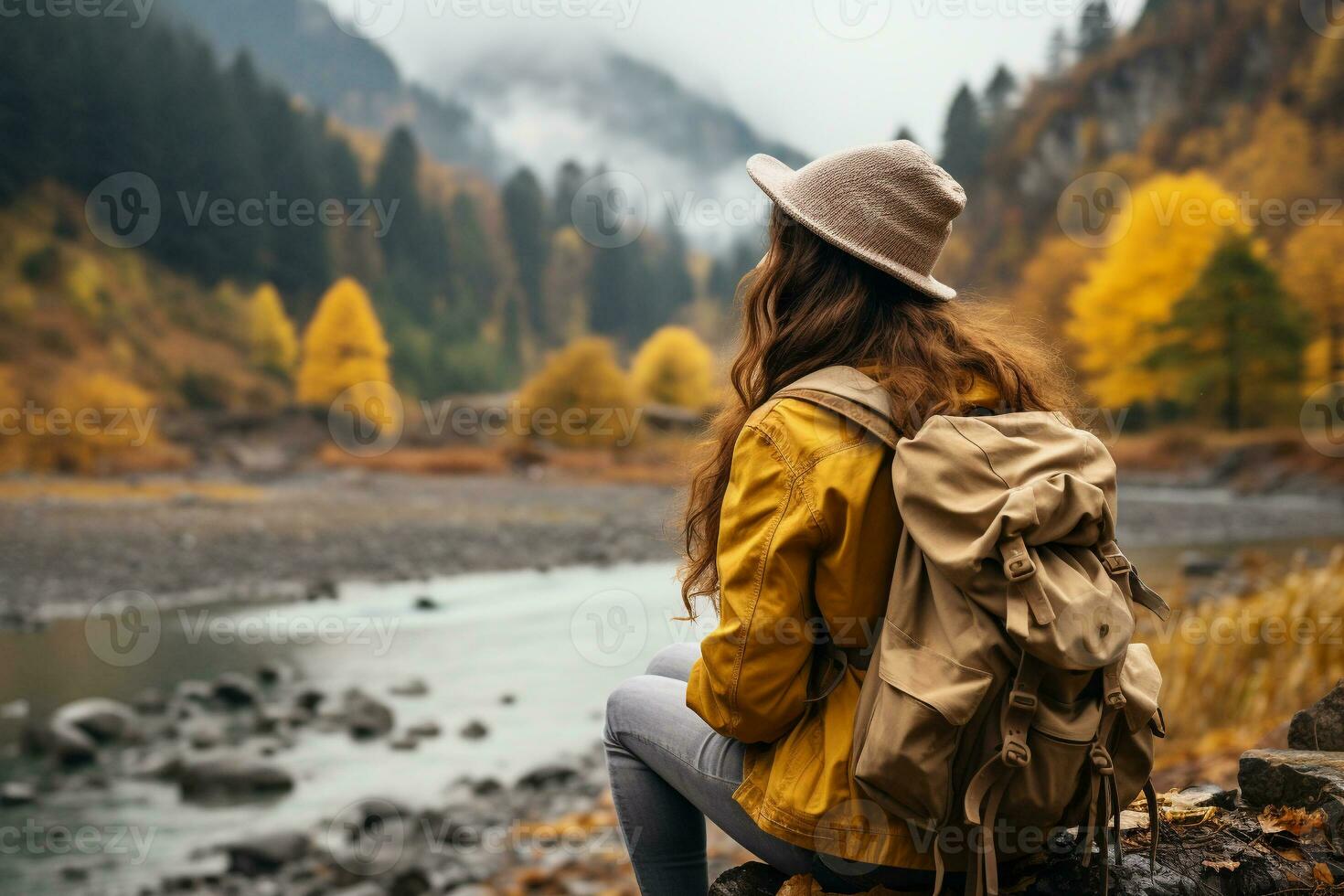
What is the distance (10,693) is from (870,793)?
7.75m

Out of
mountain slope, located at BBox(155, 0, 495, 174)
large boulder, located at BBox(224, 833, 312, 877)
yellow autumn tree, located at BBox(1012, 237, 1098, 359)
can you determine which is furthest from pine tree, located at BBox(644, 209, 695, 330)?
large boulder, located at BBox(224, 833, 312, 877)

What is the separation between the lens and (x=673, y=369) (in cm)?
1947

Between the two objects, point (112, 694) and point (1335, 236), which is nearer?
point (112, 694)

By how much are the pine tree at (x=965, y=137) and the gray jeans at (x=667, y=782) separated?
1830 cm

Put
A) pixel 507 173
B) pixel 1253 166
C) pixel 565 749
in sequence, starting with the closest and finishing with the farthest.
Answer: pixel 565 749 < pixel 1253 166 < pixel 507 173

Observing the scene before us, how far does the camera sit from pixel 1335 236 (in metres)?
11.6

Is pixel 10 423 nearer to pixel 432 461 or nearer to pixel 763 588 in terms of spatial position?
pixel 432 461

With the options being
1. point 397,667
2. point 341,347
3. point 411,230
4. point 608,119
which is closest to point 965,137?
point 608,119

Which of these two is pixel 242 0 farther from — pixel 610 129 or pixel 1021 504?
pixel 1021 504

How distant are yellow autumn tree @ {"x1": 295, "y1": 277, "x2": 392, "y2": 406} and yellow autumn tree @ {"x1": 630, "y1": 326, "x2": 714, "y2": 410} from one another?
193 inches

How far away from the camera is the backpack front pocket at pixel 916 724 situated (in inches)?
46.7

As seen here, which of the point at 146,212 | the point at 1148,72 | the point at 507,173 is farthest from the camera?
the point at 507,173

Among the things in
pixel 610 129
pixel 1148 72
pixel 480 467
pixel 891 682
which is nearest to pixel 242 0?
pixel 610 129

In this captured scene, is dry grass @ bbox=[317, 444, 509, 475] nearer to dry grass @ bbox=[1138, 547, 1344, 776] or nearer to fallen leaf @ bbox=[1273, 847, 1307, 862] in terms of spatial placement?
dry grass @ bbox=[1138, 547, 1344, 776]
